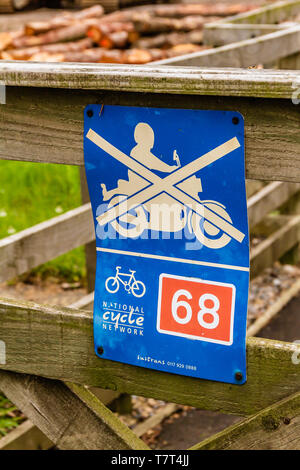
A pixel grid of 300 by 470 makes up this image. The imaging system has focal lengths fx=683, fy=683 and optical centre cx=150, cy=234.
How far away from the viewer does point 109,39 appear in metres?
7.20

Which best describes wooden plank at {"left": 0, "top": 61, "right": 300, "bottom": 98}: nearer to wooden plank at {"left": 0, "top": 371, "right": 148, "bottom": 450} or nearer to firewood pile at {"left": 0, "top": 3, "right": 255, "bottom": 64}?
wooden plank at {"left": 0, "top": 371, "right": 148, "bottom": 450}

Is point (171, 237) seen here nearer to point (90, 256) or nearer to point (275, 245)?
point (90, 256)

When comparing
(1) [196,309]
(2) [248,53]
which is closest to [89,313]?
(1) [196,309]

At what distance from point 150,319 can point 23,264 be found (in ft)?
4.51

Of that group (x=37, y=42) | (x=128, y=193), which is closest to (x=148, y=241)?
(x=128, y=193)

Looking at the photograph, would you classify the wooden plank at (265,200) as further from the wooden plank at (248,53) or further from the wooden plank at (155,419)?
the wooden plank at (155,419)

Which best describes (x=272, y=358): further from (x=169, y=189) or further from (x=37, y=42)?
(x=37, y=42)

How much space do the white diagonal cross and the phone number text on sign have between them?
166mm

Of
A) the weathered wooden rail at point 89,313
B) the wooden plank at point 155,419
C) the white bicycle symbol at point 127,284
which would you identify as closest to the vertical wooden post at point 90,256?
the wooden plank at point 155,419

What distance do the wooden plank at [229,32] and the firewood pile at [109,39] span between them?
1.26 metres

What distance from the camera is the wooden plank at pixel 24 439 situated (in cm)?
312

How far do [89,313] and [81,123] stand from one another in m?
0.56

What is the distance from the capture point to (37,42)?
7508 mm

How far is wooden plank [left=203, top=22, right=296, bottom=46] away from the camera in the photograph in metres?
5.16
